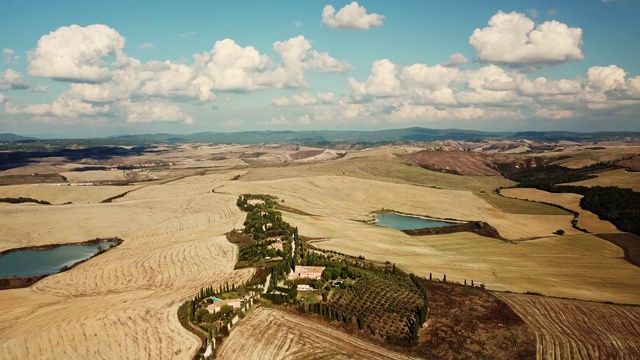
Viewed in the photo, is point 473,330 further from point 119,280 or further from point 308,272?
point 119,280

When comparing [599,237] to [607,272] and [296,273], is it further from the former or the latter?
[296,273]

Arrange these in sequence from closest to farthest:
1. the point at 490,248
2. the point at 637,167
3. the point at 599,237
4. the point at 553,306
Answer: the point at 553,306 → the point at 490,248 → the point at 599,237 → the point at 637,167

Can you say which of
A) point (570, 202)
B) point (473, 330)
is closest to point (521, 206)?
point (570, 202)

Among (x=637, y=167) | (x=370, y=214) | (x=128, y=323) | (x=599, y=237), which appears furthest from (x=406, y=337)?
(x=637, y=167)

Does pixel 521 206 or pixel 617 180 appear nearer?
pixel 521 206

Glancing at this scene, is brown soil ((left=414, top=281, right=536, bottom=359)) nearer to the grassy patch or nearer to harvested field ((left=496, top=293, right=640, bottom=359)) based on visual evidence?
harvested field ((left=496, top=293, right=640, bottom=359))

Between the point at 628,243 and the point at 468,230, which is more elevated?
the point at 628,243

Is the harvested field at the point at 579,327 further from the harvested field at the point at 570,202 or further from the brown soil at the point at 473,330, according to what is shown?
the harvested field at the point at 570,202

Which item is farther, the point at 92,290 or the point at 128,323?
the point at 92,290
